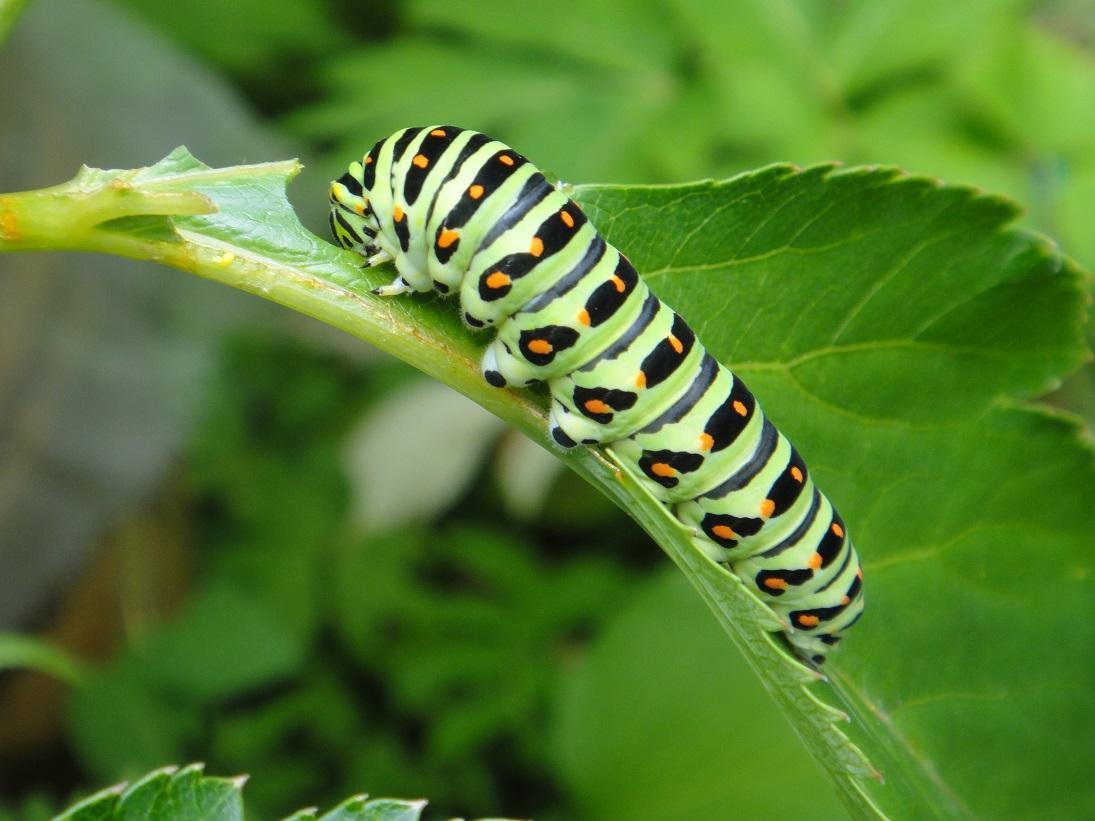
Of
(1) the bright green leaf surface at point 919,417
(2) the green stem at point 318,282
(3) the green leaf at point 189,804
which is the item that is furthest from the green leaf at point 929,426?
(3) the green leaf at point 189,804

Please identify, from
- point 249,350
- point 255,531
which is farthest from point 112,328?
point 255,531

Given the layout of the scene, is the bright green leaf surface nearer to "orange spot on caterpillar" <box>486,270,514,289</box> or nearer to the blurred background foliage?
"orange spot on caterpillar" <box>486,270,514,289</box>

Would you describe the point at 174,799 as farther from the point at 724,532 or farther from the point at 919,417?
the point at 919,417

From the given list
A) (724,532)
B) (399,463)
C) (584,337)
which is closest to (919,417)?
(724,532)

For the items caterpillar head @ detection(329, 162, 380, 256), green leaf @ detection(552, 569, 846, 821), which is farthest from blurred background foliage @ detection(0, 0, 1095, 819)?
caterpillar head @ detection(329, 162, 380, 256)

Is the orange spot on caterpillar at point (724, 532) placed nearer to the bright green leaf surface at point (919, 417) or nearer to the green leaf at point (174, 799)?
the bright green leaf surface at point (919, 417)
